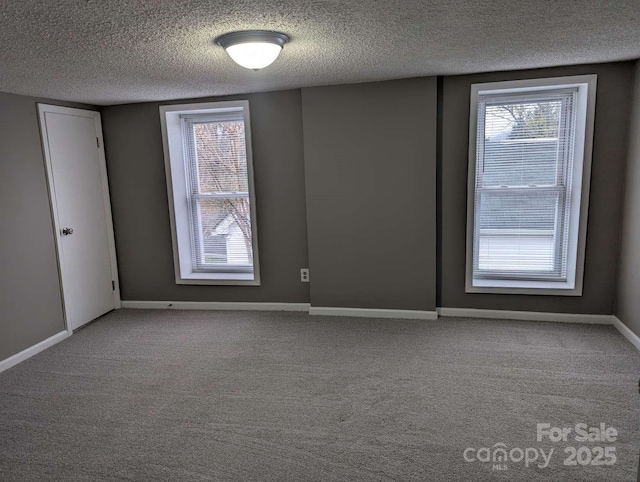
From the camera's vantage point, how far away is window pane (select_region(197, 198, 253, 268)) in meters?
4.48

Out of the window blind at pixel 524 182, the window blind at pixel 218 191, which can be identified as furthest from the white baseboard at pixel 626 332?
the window blind at pixel 218 191

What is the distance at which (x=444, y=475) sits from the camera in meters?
2.05

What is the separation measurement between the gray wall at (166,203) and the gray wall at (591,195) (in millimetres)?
1342

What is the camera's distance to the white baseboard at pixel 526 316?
3748mm

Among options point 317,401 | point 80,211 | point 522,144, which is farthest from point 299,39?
point 80,211

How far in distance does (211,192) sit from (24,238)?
1.66 m

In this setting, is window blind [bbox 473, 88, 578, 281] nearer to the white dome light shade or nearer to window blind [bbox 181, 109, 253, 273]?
the white dome light shade

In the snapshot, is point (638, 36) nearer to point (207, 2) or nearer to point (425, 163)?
point (425, 163)

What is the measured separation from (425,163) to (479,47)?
47.3 inches

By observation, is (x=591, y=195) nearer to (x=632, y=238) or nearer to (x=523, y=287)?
(x=632, y=238)

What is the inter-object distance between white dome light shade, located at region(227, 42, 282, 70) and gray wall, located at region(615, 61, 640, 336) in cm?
279

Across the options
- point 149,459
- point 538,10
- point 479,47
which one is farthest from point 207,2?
point 149,459

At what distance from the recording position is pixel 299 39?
Answer: 2.41m

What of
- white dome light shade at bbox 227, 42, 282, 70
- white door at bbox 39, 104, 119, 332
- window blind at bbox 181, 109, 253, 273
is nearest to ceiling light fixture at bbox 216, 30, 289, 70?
white dome light shade at bbox 227, 42, 282, 70
